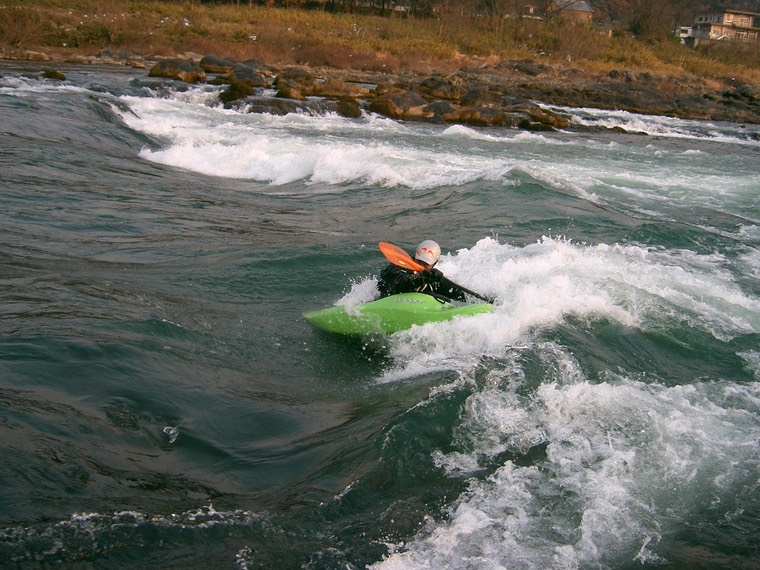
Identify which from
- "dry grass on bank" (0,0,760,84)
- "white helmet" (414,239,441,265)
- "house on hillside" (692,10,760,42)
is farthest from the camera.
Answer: "house on hillside" (692,10,760,42)

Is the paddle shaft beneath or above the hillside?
beneath

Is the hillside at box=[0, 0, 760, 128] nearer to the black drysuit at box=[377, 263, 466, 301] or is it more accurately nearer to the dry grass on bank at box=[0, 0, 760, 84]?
the dry grass on bank at box=[0, 0, 760, 84]

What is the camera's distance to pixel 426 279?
6.11 metres

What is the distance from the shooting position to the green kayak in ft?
18.8

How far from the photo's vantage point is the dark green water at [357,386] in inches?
138

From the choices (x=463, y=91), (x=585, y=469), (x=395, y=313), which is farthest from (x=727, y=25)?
(x=585, y=469)

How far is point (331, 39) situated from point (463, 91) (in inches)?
565

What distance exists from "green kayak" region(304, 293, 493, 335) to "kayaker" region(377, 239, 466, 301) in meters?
0.18

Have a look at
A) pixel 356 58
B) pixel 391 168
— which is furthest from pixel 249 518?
pixel 356 58

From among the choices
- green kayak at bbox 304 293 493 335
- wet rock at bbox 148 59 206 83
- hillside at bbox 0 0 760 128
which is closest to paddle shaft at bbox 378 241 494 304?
green kayak at bbox 304 293 493 335

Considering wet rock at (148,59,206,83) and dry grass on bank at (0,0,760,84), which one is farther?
dry grass on bank at (0,0,760,84)

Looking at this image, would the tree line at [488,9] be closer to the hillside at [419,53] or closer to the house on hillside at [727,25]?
the hillside at [419,53]

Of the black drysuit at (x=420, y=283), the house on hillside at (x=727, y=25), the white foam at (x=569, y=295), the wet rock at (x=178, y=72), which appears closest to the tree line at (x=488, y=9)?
the house on hillside at (x=727, y=25)

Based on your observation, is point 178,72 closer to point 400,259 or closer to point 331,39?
point 331,39
